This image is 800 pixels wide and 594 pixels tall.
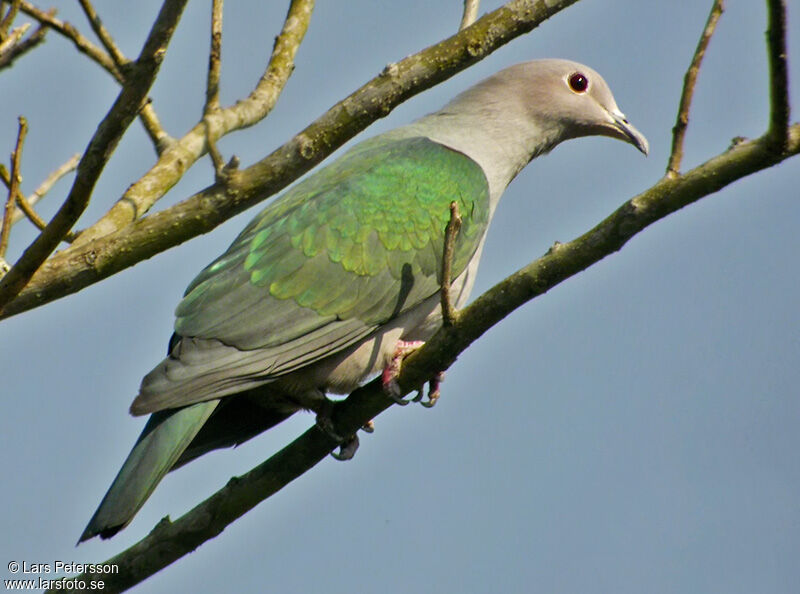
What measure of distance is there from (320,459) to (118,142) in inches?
67.3

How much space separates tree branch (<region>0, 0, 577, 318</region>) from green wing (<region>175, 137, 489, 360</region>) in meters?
1.07

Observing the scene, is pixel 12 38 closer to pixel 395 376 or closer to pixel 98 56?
pixel 98 56

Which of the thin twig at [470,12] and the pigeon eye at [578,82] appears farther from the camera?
the pigeon eye at [578,82]

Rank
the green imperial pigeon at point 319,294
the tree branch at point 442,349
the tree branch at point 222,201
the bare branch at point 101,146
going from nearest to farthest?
1. the bare branch at point 101,146
2. the tree branch at point 442,349
3. the tree branch at point 222,201
4. the green imperial pigeon at point 319,294

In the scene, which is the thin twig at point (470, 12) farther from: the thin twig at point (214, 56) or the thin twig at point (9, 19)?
the thin twig at point (9, 19)

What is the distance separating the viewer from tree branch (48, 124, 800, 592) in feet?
9.18

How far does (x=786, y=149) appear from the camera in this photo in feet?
8.72

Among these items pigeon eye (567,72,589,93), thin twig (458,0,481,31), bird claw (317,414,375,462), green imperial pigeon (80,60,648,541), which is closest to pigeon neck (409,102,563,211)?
green imperial pigeon (80,60,648,541)

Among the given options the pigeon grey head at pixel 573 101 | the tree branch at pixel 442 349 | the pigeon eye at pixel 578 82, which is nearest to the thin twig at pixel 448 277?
the tree branch at pixel 442 349

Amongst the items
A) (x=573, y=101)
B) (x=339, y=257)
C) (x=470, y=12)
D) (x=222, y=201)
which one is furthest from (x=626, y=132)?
(x=222, y=201)

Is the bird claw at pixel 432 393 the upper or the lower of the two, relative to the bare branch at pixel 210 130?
lower

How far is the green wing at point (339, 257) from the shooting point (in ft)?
14.3

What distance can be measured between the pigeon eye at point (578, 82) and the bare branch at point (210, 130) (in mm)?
1709

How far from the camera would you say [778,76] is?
8.48ft
